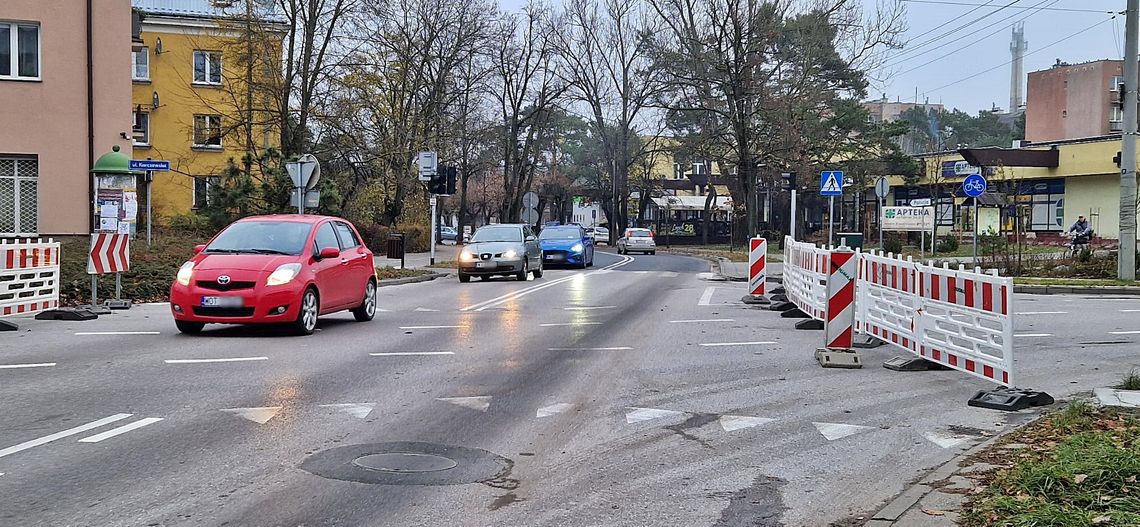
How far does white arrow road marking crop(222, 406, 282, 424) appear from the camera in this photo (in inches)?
309

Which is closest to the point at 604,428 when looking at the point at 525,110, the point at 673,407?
the point at 673,407

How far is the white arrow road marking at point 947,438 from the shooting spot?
742cm

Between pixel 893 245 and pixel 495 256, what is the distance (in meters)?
23.4

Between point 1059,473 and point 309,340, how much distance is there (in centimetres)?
936

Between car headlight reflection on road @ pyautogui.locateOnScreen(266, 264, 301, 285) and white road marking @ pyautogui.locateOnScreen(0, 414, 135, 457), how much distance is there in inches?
206

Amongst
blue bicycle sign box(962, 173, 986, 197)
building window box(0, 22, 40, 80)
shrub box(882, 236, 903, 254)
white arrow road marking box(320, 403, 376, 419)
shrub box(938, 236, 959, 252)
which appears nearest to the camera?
white arrow road marking box(320, 403, 376, 419)

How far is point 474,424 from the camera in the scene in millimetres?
7887

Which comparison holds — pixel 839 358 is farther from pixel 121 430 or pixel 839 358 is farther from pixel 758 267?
pixel 758 267

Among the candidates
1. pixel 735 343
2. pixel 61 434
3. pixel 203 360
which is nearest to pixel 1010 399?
pixel 735 343

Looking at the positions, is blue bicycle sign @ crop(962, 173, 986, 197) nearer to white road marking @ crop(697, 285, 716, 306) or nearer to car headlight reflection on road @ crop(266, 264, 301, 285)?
white road marking @ crop(697, 285, 716, 306)

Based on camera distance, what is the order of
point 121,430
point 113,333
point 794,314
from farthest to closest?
point 794,314 → point 113,333 → point 121,430

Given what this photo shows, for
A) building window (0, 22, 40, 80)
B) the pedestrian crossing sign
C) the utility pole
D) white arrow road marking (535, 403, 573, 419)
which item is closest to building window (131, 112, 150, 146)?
building window (0, 22, 40, 80)

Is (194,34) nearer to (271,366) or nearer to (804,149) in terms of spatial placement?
(804,149)

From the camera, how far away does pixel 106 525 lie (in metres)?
5.11
